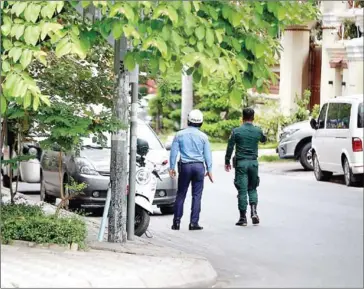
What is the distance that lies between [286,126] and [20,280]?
1608 centimetres

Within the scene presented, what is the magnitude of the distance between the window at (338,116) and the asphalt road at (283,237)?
3.57 feet

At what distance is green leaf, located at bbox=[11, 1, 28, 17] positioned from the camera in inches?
378

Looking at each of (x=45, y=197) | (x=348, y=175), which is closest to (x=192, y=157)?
(x=45, y=197)

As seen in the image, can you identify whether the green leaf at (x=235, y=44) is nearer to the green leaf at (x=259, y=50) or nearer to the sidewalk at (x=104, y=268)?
the green leaf at (x=259, y=50)

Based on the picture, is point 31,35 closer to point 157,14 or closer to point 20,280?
point 157,14

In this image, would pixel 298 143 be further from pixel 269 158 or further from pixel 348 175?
pixel 348 175

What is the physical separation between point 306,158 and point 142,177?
10.1 meters

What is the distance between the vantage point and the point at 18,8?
379 inches

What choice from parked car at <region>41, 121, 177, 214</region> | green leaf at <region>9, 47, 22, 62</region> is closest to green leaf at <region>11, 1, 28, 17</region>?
green leaf at <region>9, 47, 22, 62</region>

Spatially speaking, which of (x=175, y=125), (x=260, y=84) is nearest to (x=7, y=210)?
(x=260, y=84)

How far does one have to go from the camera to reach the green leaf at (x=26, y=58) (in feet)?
31.2

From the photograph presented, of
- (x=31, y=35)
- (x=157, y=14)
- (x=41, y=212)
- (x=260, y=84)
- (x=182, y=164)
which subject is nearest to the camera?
(x=157, y=14)

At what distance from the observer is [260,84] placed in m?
10.2

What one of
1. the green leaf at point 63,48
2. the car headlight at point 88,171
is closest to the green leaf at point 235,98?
the green leaf at point 63,48
